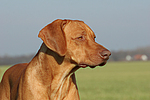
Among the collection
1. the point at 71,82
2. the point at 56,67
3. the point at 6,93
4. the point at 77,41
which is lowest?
the point at 6,93

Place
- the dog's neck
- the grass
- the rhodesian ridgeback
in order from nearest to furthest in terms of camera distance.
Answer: the rhodesian ridgeback < the dog's neck < the grass

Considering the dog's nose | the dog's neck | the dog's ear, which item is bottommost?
the dog's neck

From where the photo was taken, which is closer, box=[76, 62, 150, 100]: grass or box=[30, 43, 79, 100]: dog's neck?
box=[30, 43, 79, 100]: dog's neck

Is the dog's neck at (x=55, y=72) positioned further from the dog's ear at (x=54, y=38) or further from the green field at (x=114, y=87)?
the green field at (x=114, y=87)

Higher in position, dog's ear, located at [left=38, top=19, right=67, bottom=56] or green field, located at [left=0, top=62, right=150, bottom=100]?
dog's ear, located at [left=38, top=19, right=67, bottom=56]

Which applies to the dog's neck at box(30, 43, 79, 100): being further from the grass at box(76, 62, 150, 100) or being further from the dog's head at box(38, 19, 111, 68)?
the grass at box(76, 62, 150, 100)

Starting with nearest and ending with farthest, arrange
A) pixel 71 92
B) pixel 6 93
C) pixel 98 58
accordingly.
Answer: pixel 98 58 → pixel 71 92 → pixel 6 93

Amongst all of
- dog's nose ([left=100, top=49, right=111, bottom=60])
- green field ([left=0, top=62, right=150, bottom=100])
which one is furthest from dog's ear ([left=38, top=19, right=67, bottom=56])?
green field ([left=0, top=62, right=150, bottom=100])

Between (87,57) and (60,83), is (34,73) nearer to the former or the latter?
(60,83)

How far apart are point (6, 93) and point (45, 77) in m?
1.61

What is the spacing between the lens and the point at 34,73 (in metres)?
5.74

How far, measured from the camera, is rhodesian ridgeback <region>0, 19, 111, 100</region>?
18.1ft

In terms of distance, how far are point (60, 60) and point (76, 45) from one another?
0.39 m

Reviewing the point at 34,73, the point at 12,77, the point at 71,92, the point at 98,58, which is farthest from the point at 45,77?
the point at 12,77
